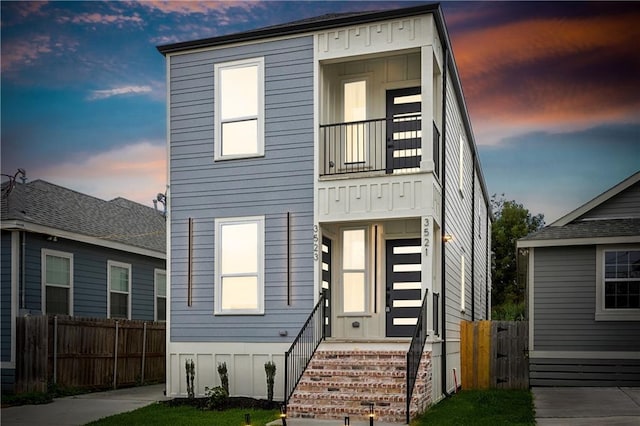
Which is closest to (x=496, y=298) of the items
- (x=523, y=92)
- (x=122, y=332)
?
(x=523, y=92)

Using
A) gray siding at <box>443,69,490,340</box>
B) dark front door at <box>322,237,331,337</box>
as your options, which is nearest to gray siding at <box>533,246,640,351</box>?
gray siding at <box>443,69,490,340</box>

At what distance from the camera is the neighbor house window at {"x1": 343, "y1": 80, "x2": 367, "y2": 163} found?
46.7 feet

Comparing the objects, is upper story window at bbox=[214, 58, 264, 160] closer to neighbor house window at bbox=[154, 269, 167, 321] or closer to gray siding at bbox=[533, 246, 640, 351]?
gray siding at bbox=[533, 246, 640, 351]

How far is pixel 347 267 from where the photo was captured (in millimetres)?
14070

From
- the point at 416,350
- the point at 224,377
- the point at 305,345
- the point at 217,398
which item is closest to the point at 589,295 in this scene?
the point at 416,350

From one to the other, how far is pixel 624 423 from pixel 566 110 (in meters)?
11.0

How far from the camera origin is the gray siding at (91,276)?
15.0 m

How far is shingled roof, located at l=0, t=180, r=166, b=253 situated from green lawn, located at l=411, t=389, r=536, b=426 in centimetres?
915

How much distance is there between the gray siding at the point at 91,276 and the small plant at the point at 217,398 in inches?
188

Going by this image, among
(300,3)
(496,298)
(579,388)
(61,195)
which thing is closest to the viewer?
(579,388)

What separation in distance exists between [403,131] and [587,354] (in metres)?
6.27

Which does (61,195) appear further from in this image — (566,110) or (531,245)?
(566,110)

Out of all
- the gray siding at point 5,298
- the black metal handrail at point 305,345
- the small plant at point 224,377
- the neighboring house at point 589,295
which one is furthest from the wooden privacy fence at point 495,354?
the gray siding at point 5,298

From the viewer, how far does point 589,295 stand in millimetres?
15312
